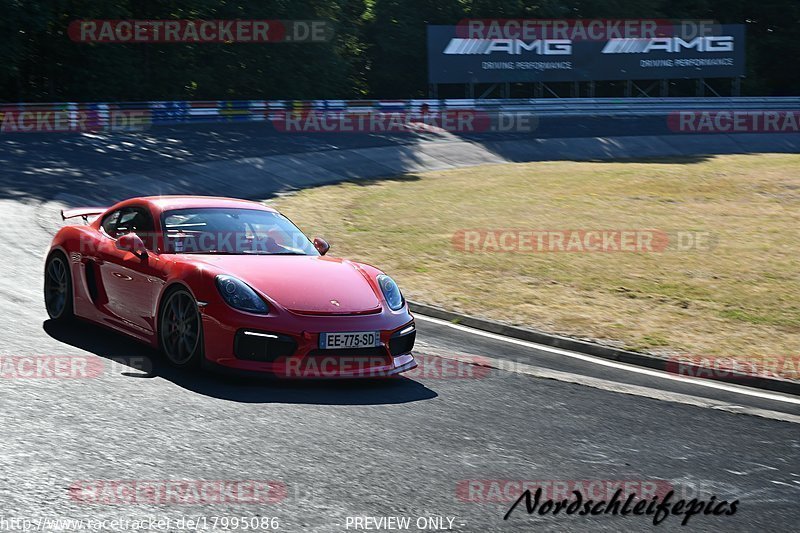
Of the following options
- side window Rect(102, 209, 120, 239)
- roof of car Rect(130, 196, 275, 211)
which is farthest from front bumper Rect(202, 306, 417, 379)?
side window Rect(102, 209, 120, 239)

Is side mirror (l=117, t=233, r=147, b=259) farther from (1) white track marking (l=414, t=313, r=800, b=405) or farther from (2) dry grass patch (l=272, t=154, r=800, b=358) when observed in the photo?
(2) dry grass patch (l=272, t=154, r=800, b=358)

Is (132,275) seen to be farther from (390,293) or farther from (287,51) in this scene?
(287,51)

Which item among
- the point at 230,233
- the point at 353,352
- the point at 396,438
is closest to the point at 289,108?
the point at 230,233

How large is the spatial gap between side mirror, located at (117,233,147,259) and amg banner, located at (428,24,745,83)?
3523 centimetres

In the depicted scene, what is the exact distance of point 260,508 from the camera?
16.2ft

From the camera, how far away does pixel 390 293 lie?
8164 mm

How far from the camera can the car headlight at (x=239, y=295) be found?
7.38m

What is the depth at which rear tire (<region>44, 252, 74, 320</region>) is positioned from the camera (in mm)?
8961

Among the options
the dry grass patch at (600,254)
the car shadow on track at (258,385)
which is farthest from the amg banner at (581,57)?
the car shadow on track at (258,385)

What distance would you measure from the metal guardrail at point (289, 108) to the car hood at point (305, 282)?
75.4 ft

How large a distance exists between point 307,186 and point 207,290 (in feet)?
54.3

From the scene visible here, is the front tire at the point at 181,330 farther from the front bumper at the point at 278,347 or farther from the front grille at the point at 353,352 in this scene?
the front grille at the point at 353,352

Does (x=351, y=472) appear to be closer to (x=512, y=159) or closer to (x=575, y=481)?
(x=575, y=481)

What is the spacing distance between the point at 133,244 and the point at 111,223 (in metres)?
1.10
